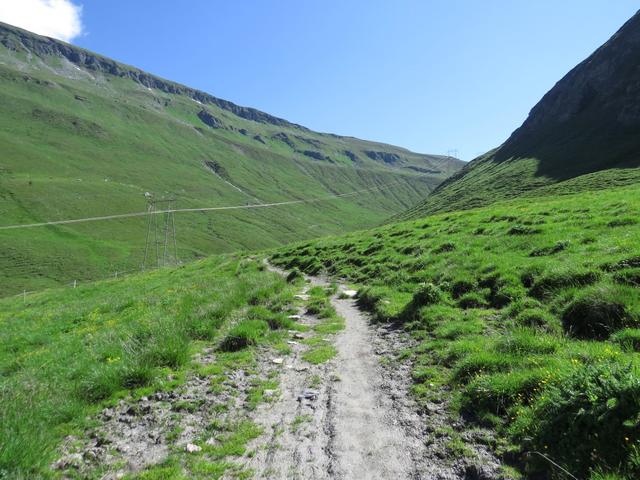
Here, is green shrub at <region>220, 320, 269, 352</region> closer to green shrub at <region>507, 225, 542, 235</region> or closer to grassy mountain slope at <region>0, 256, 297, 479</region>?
grassy mountain slope at <region>0, 256, 297, 479</region>

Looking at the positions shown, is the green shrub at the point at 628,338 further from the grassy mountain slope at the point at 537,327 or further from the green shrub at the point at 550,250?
the green shrub at the point at 550,250

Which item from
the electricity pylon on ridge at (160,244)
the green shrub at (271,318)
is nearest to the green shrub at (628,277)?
the green shrub at (271,318)

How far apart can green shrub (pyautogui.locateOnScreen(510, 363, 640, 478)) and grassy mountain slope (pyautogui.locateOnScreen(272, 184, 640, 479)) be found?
0.05 ft

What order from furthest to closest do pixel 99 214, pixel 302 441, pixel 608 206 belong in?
pixel 99 214
pixel 608 206
pixel 302 441

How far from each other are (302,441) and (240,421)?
146 centimetres

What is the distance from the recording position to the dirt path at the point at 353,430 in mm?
6027

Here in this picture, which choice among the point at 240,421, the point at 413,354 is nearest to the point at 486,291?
the point at 413,354

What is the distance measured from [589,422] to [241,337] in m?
8.99

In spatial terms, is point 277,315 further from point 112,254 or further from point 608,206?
point 112,254

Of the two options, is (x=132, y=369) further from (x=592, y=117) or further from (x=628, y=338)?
(x=592, y=117)

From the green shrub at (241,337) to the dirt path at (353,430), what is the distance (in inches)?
66.0

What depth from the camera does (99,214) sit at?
173625 millimetres

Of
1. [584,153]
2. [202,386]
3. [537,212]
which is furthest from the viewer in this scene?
[584,153]

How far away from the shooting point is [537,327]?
9914 mm
